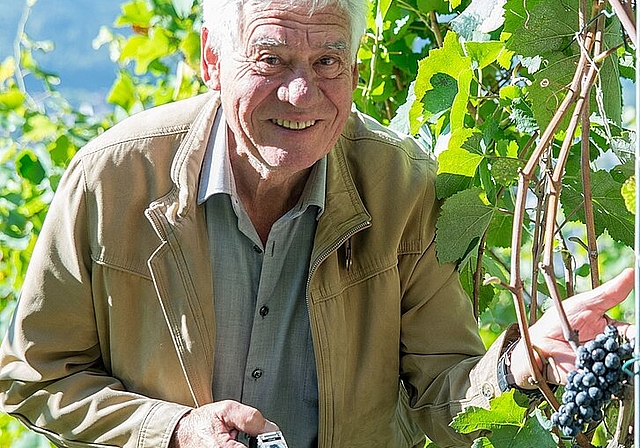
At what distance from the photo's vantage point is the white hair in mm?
1735

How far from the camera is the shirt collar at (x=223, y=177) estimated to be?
190 centimetres

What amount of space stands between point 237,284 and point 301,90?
0.42 metres

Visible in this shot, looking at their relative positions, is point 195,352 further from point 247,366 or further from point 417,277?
point 417,277

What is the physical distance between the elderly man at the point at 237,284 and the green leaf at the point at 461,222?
0.55 ft

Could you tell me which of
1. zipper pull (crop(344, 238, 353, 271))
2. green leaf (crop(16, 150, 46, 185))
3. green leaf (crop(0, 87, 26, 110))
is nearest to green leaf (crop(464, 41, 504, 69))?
zipper pull (crop(344, 238, 353, 271))

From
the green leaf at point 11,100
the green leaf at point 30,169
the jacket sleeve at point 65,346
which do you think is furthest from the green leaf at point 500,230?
the green leaf at point 11,100

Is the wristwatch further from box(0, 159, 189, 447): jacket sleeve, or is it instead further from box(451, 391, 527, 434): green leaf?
box(0, 159, 189, 447): jacket sleeve

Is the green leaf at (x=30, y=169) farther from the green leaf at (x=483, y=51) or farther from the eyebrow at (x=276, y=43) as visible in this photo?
the green leaf at (x=483, y=51)

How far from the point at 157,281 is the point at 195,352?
0.46 feet

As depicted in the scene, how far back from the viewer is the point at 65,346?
6.24 feet

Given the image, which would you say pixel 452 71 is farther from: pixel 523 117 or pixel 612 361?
pixel 612 361

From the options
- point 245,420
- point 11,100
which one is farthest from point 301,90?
point 11,100

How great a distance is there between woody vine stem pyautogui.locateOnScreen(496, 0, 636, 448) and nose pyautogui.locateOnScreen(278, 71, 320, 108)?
15.0 inches

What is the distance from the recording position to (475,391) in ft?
5.79
